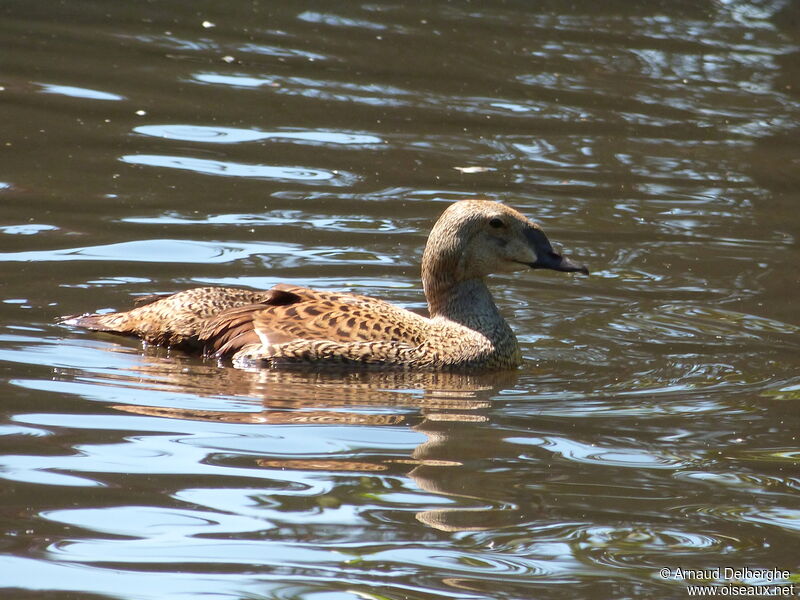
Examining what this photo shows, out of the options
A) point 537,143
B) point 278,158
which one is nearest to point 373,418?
point 278,158

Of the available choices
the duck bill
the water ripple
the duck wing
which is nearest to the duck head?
the duck bill

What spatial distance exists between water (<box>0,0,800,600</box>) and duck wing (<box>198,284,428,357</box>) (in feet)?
0.81

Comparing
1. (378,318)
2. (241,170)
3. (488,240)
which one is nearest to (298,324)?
(378,318)

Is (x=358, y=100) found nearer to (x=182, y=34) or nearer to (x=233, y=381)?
(x=182, y=34)

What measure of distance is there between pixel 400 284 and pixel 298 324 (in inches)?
65.0

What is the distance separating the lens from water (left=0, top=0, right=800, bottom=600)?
19.5 feet

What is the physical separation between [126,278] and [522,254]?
9.15ft

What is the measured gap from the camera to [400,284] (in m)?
10.1

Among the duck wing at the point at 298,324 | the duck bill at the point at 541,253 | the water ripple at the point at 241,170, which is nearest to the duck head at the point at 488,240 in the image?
the duck bill at the point at 541,253

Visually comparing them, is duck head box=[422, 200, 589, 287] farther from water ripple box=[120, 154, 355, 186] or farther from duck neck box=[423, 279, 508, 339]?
water ripple box=[120, 154, 355, 186]

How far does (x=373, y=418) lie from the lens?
7477 millimetres

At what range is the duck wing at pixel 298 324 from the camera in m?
8.52

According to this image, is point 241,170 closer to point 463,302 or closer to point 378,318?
point 463,302

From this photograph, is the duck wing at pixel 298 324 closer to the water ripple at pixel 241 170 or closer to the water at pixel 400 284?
the water at pixel 400 284
